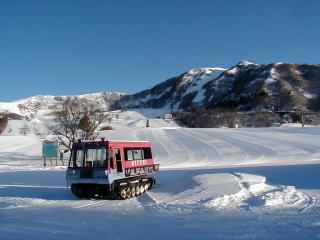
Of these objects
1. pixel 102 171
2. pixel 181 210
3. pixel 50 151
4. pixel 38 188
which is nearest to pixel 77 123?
pixel 50 151

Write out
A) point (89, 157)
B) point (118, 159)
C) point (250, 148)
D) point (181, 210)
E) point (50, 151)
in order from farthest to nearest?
point (250, 148) < point (50, 151) < point (118, 159) < point (89, 157) < point (181, 210)

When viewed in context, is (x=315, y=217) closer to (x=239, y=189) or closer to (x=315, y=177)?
(x=239, y=189)

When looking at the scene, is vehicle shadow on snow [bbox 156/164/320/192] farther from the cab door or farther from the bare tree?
the bare tree

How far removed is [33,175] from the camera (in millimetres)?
29938

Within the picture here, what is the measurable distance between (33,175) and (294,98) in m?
169

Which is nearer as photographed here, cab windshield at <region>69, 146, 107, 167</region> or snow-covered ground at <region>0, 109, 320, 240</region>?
snow-covered ground at <region>0, 109, 320, 240</region>

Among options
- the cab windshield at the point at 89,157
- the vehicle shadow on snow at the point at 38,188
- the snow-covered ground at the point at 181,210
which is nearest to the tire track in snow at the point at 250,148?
the snow-covered ground at the point at 181,210

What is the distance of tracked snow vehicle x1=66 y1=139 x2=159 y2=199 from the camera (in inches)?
692

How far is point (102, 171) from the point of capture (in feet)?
57.7

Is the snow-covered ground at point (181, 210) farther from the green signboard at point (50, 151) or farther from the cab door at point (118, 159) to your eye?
the green signboard at point (50, 151)

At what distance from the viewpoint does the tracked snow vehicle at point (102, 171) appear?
1758 centimetres

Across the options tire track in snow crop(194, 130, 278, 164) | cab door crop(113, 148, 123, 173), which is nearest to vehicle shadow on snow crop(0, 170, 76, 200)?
cab door crop(113, 148, 123, 173)

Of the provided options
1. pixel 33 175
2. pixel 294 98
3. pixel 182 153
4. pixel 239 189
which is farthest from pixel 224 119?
pixel 239 189

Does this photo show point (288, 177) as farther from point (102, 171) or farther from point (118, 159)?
point (102, 171)
